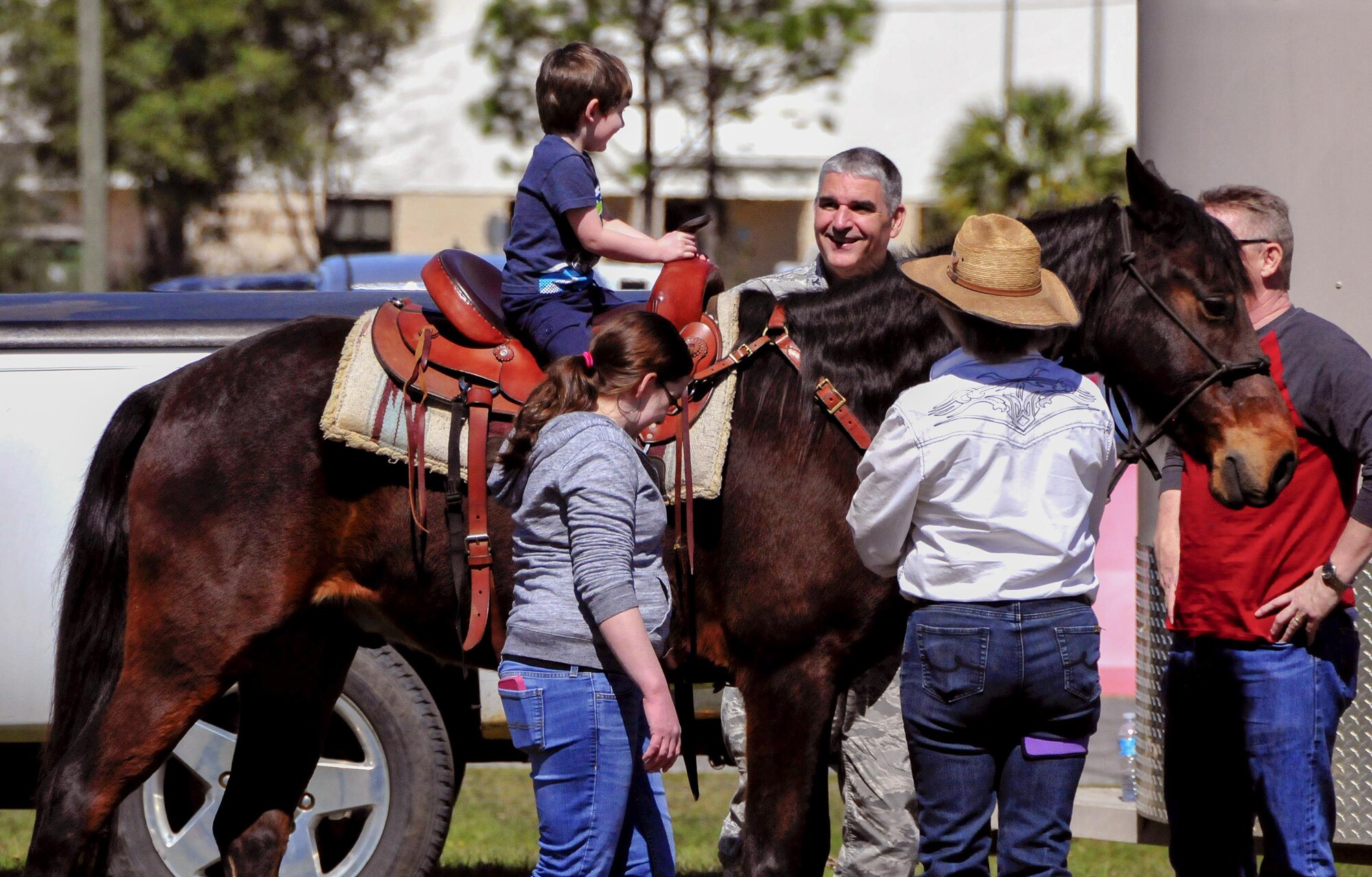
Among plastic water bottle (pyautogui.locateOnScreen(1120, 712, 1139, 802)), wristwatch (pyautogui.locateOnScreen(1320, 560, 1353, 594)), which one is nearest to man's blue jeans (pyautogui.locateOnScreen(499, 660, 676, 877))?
wristwatch (pyautogui.locateOnScreen(1320, 560, 1353, 594))

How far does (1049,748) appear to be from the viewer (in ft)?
9.87

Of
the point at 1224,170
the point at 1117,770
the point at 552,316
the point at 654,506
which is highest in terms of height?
the point at 1224,170

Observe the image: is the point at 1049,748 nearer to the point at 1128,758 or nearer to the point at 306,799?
the point at 306,799

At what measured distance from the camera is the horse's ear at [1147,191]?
3.51m

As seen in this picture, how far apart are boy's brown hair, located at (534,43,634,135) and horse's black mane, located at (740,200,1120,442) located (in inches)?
30.2

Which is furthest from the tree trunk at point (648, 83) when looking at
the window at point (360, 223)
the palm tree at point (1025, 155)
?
the window at point (360, 223)

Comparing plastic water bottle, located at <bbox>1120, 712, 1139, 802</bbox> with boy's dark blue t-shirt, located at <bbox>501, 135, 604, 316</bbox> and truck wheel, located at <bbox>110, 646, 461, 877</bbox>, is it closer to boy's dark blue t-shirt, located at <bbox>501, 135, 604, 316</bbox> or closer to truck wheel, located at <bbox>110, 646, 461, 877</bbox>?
truck wheel, located at <bbox>110, 646, 461, 877</bbox>

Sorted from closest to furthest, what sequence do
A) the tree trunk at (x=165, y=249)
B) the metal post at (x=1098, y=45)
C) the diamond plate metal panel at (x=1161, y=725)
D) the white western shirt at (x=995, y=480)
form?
the white western shirt at (x=995, y=480)
the diamond plate metal panel at (x=1161, y=725)
the tree trunk at (x=165, y=249)
the metal post at (x=1098, y=45)

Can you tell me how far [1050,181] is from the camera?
27.2m

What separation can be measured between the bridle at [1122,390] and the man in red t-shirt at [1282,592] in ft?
0.55

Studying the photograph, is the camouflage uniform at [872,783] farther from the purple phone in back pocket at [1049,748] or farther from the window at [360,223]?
the window at [360,223]

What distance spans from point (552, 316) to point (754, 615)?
3.05ft

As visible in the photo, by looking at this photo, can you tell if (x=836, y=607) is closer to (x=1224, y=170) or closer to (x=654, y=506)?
(x=654, y=506)

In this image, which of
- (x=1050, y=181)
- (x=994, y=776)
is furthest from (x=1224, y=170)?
(x=1050, y=181)
